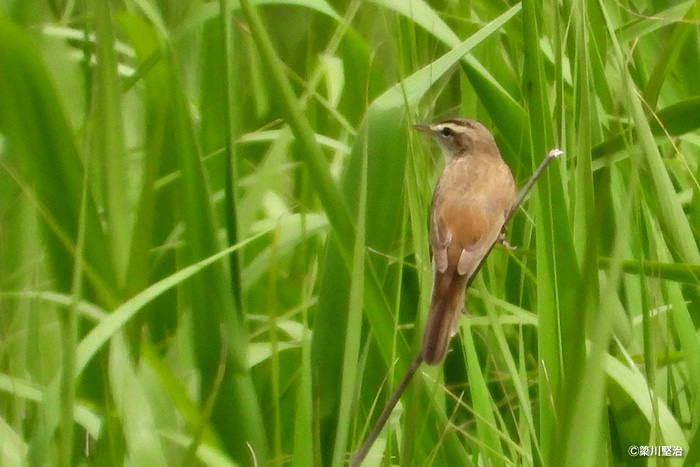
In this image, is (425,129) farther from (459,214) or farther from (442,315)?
(442,315)

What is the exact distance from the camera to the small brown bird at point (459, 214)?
0.91 metres

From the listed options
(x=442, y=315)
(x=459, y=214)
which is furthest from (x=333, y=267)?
(x=442, y=315)

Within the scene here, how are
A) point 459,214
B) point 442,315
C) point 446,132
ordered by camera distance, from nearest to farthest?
point 442,315 → point 459,214 → point 446,132

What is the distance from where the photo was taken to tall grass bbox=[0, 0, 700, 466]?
98 centimetres

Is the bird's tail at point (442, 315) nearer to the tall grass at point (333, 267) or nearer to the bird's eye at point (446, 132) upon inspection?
the tall grass at point (333, 267)

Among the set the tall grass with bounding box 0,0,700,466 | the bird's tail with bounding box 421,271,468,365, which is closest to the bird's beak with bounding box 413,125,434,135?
the tall grass with bounding box 0,0,700,466

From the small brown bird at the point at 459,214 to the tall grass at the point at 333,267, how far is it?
3 cm

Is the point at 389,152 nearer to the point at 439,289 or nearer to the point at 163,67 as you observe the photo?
the point at 439,289

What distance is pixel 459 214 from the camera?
1.14 metres

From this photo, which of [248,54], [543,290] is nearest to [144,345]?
[543,290]

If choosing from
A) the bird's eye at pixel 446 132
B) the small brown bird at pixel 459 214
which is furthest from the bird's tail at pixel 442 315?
the bird's eye at pixel 446 132

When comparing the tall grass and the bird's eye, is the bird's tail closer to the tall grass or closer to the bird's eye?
the tall grass

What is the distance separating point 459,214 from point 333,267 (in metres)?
0.17

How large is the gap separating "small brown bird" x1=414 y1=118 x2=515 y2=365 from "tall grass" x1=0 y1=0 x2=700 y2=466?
3 cm
